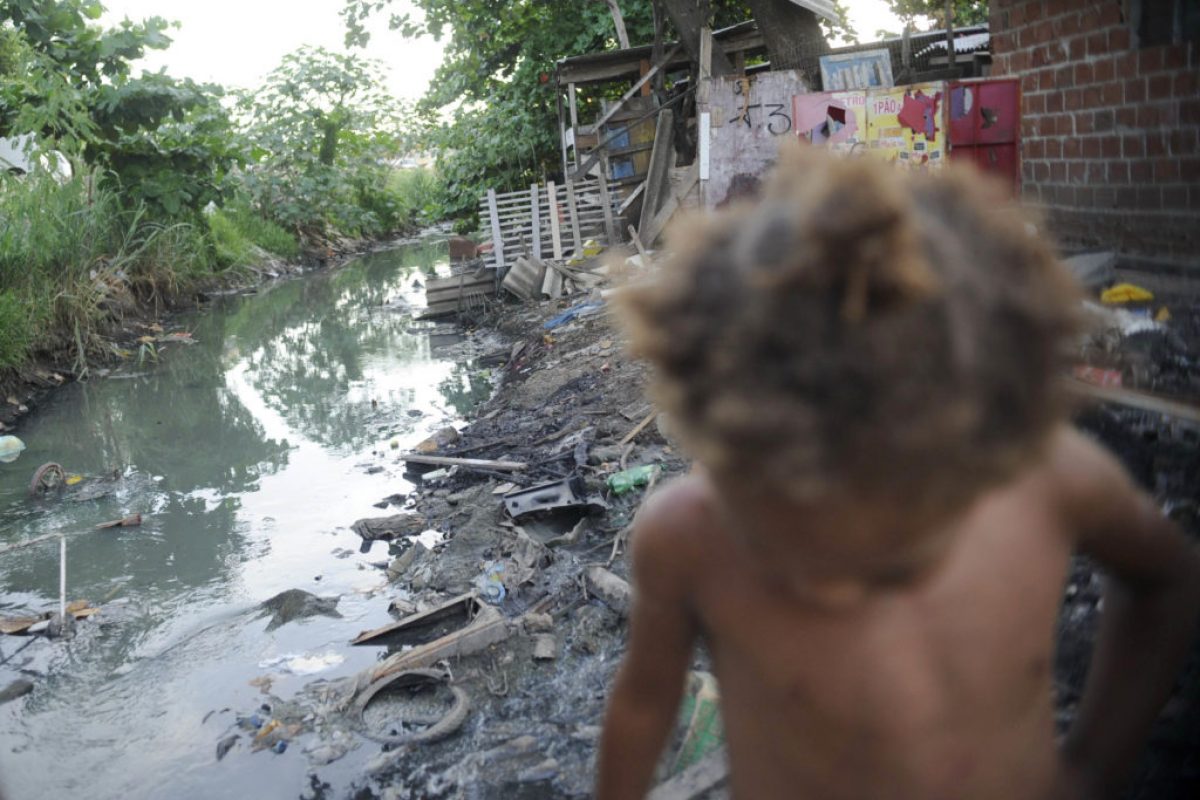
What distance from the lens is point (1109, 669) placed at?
121cm

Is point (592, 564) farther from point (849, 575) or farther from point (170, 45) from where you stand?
point (170, 45)

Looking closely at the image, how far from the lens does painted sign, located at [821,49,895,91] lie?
33.5 feet

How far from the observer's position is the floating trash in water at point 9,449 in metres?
8.23

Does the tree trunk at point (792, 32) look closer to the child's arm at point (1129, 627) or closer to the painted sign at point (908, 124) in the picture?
the painted sign at point (908, 124)

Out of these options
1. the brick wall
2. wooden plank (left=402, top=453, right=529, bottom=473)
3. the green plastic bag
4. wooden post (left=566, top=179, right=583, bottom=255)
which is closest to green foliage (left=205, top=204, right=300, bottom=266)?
wooden post (left=566, top=179, right=583, bottom=255)

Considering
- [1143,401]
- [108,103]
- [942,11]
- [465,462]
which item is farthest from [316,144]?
[1143,401]

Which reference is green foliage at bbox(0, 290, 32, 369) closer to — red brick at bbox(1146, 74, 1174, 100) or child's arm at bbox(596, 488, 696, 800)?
red brick at bbox(1146, 74, 1174, 100)

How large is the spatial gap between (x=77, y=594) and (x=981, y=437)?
6.03 m

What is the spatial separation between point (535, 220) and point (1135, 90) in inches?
431

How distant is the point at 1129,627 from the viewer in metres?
1.19

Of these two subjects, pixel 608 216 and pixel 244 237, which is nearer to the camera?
pixel 608 216

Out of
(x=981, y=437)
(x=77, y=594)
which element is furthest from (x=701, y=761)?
(x=77, y=594)

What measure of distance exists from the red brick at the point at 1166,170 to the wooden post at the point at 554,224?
10.7 m

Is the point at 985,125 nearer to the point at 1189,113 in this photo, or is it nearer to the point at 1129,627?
the point at 1189,113
